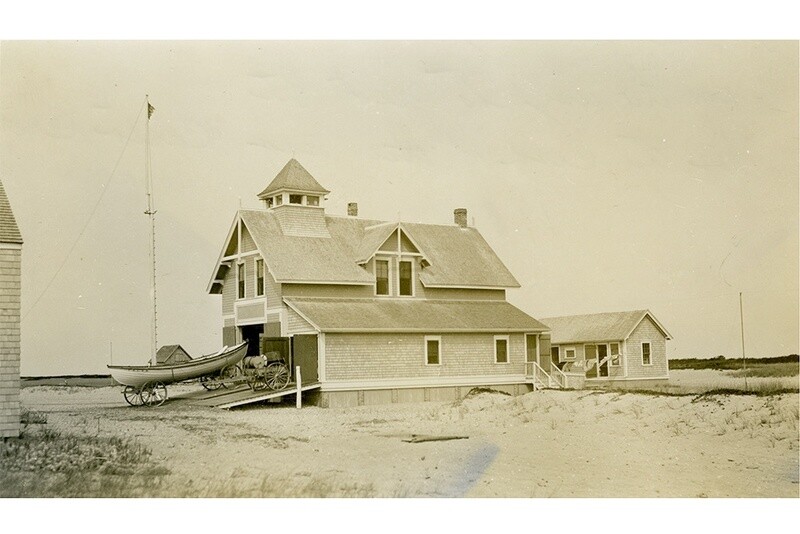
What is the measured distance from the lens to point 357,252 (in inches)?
1061

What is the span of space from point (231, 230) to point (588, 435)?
10.9 meters

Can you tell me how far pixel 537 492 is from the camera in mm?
17750

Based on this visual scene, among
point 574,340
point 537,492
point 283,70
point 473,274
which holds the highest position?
point 283,70

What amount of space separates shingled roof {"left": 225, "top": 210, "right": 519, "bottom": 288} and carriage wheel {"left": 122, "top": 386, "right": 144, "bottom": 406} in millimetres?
4566

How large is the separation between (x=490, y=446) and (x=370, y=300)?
7896 millimetres

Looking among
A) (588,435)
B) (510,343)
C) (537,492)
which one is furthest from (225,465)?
(510,343)

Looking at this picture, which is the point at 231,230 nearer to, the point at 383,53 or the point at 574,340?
the point at 383,53

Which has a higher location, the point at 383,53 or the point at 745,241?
the point at 383,53

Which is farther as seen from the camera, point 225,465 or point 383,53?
point 383,53

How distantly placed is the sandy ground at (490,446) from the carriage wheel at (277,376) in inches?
47.1

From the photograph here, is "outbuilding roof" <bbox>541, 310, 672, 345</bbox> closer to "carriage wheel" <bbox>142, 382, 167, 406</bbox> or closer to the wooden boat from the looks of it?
the wooden boat

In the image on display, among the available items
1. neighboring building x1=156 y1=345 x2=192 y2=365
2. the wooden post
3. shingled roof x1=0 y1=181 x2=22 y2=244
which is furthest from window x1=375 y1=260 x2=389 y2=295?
shingled roof x1=0 y1=181 x2=22 y2=244

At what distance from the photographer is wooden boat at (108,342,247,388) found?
2295 centimetres

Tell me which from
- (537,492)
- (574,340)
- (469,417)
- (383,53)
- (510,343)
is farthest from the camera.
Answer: (574,340)
